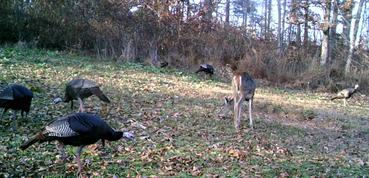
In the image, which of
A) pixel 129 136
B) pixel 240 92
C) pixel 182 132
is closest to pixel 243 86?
pixel 240 92

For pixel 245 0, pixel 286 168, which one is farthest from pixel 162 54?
pixel 245 0

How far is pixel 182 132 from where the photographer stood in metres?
9.23

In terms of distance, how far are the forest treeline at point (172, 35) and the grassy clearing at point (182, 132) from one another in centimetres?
458

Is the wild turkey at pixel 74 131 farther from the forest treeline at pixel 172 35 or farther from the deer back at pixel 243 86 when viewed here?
the forest treeline at pixel 172 35

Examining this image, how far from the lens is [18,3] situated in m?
22.0

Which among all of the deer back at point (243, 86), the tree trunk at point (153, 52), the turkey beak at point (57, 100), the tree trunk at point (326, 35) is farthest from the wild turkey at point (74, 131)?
the tree trunk at point (326, 35)

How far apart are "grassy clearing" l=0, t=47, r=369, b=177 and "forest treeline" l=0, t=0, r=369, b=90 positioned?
458cm

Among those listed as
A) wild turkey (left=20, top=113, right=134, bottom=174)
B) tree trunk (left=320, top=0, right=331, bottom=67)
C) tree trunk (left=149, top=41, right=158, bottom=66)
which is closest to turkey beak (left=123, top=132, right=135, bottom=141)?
wild turkey (left=20, top=113, right=134, bottom=174)

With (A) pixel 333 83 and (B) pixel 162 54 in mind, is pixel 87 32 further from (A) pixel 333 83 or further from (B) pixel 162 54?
(A) pixel 333 83

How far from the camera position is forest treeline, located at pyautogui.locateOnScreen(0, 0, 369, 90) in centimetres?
2155

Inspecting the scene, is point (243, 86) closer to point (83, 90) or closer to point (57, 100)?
point (83, 90)

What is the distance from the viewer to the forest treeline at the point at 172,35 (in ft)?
70.7

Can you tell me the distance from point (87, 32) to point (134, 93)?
10.4 m

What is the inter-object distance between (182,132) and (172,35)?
47.1 feet
